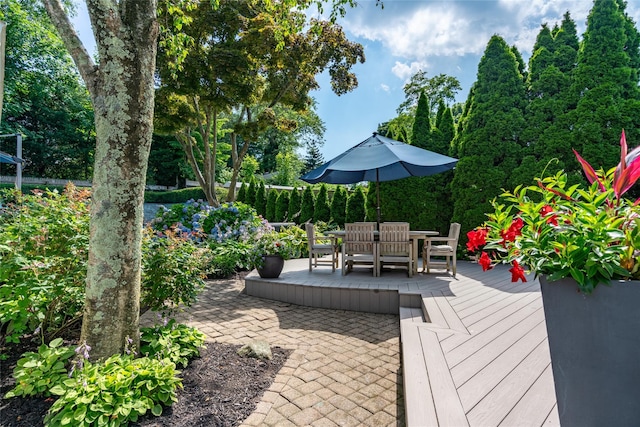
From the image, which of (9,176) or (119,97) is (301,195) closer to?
(119,97)

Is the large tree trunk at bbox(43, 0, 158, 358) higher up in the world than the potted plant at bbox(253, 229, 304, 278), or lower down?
higher up

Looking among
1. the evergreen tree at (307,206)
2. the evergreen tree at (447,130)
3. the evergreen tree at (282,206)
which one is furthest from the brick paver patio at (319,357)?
the evergreen tree at (282,206)

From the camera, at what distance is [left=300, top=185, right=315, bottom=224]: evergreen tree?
37.3 ft

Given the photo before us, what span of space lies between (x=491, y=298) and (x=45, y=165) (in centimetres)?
2773

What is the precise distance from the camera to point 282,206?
12.7m

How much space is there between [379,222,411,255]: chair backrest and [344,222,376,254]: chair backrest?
6.6 inches

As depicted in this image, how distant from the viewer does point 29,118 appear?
794 inches

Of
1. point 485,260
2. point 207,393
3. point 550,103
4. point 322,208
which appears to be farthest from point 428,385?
point 322,208

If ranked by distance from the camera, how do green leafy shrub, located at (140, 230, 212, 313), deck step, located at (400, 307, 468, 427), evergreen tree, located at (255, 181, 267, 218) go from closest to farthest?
deck step, located at (400, 307, 468, 427) → green leafy shrub, located at (140, 230, 212, 313) → evergreen tree, located at (255, 181, 267, 218)

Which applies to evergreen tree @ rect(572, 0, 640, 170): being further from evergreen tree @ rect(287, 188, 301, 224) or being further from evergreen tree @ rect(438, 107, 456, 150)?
evergreen tree @ rect(287, 188, 301, 224)

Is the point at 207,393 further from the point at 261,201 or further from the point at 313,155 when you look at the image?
the point at 313,155

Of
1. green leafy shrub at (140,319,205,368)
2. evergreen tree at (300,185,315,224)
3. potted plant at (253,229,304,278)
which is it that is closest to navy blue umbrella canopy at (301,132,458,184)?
potted plant at (253,229,304,278)

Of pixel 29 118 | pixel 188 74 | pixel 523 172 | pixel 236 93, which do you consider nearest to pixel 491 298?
pixel 523 172

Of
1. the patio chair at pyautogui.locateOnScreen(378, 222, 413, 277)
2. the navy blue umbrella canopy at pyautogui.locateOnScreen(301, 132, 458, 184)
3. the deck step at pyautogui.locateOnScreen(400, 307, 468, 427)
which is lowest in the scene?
the deck step at pyautogui.locateOnScreen(400, 307, 468, 427)
